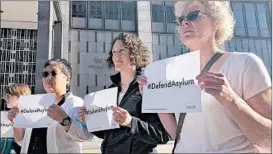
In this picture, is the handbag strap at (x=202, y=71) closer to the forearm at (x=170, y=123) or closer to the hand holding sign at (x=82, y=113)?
the forearm at (x=170, y=123)

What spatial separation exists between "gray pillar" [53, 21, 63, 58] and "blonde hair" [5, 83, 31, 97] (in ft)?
0.67

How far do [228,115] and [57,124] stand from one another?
0.68 metres

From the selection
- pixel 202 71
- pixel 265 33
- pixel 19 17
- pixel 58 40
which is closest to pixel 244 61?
pixel 202 71

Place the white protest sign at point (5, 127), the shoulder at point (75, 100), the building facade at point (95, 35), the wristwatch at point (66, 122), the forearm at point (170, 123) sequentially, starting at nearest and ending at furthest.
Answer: the forearm at point (170, 123)
the building facade at point (95, 35)
the wristwatch at point (66, 122)
the shoulder at point (75, 100)
the white protest sign at point (5, 127)

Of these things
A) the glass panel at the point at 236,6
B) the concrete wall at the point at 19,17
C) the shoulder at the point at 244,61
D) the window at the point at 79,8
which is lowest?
the shoulder at the point at 244,61

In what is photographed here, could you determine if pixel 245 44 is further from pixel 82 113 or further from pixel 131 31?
pixel 82 113

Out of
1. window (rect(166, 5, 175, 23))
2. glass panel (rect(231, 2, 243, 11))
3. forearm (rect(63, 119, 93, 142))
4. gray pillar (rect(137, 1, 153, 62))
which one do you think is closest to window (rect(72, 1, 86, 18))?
gray pillar (rect(137, 1, 153, 62))

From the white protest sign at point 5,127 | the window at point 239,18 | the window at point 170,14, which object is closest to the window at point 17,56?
the white protest sign at point 5,127

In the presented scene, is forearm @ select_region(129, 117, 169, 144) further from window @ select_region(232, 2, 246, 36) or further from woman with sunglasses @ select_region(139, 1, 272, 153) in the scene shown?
window @ select_region(232, 2, 246, 36)

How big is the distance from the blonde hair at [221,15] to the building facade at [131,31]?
3cm

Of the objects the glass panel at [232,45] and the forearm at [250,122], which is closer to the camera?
the forearm at [250,122]

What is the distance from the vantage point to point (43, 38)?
1333mm

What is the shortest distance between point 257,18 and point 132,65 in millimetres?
459

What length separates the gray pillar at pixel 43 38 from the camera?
1.19 metres
